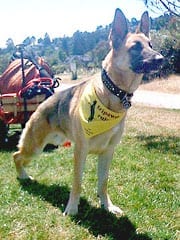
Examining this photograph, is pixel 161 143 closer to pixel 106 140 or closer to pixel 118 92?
pixel 106 140

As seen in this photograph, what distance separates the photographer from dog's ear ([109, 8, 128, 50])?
3943 mm

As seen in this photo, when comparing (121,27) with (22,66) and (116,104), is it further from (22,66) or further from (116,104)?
A: (22,66)

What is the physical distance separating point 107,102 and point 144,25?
91 cm

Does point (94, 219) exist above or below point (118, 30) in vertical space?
below

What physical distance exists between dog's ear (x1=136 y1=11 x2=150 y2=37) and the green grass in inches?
73.7

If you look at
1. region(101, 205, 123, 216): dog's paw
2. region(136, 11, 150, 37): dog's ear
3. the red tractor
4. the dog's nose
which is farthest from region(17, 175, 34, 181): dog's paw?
the dog's nose

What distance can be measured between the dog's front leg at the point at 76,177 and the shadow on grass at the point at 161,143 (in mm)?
3170

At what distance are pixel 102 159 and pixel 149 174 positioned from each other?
1.29 m

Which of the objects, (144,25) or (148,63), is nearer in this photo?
(148,63)

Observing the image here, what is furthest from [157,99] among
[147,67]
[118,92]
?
[147,67]

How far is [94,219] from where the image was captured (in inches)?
164

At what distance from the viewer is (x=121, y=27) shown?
398cm

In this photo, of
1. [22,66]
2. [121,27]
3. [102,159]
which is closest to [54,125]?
[102,159]

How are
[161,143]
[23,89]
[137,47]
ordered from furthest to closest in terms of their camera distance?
[161,143]
[23,89]
[137,47]
